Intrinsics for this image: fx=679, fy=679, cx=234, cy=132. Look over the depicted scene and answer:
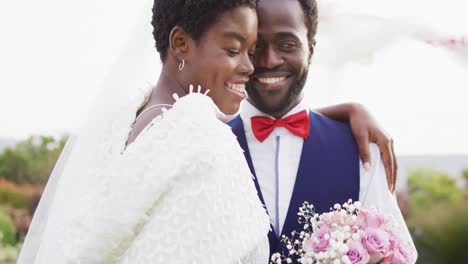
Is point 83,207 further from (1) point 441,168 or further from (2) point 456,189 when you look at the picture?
(1) point 441,168

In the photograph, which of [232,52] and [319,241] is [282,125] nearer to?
[232,52]

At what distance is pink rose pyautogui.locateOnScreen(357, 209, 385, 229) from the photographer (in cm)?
246

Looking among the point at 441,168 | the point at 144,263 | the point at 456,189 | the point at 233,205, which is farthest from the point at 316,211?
the point at 441,168

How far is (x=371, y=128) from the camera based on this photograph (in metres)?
3.07

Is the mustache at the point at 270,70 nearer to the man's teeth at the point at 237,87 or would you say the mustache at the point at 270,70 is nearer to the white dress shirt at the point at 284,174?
the white dress shirt at the point at 284,174

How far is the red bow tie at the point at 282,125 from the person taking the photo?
3.13m

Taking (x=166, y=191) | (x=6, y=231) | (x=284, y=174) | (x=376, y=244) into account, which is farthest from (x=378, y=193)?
→ (x=6, y=231)

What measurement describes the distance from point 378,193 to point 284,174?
421 millimetres

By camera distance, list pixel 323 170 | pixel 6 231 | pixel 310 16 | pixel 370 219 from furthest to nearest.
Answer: pixel 6 231 < pixel 310 16 < pixel 323 170 < pixel 370 219

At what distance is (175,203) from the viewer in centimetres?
211

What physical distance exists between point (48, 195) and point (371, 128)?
57.8 inches

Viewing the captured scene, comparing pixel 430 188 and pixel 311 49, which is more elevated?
pixel 311 49

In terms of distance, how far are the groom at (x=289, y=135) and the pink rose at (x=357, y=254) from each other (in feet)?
1.83

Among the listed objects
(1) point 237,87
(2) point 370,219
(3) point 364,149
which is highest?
(1) point 237,87
